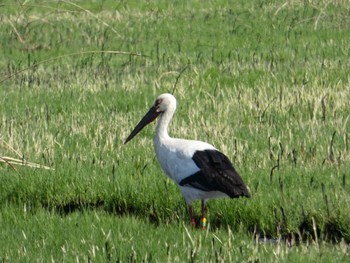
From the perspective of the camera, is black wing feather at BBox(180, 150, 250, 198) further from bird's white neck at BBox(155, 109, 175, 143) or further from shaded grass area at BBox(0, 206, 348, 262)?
bird's white neck at BBox(155, 109, 175, 143)

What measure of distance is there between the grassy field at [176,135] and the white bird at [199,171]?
0.95ft

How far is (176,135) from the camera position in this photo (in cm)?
983

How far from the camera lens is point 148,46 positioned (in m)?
17.2

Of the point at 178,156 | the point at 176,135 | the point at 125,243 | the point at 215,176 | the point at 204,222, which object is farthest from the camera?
the point at 176,135

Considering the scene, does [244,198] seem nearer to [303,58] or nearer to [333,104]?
[333,104]

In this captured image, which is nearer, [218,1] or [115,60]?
[115,60]

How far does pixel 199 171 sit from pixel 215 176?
0.22 metres

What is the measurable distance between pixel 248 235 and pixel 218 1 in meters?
15.9

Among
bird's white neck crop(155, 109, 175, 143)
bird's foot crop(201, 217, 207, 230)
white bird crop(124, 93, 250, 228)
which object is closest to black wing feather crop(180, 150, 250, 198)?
white bird crop(124, 93, 250, 228)

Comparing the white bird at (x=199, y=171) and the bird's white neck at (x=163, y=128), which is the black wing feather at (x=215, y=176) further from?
the bird's white neck at (x=163, y=128)

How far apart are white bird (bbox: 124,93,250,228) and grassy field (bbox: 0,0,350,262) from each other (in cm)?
29

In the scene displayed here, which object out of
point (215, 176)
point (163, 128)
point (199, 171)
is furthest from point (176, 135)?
point (215, 176)

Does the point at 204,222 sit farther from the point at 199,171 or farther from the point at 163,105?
the point at 163,105

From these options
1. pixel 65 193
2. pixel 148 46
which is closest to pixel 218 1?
pixel 148 46
